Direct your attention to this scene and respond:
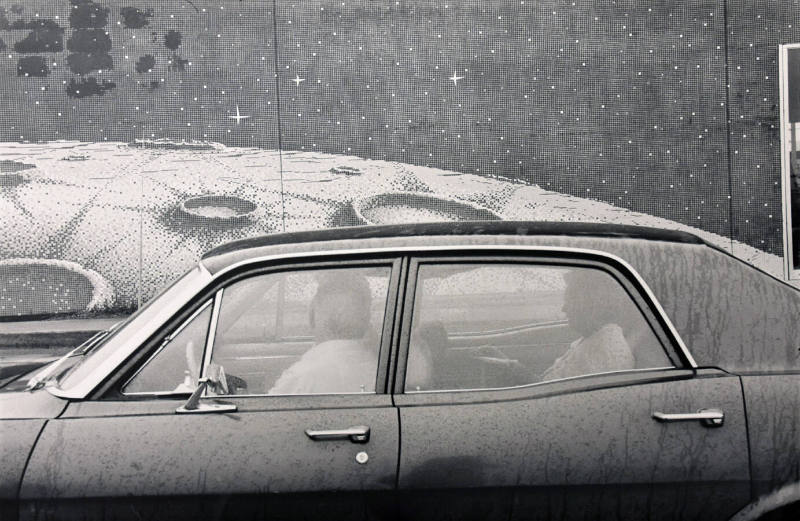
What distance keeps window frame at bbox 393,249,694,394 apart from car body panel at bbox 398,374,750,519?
7 centimetres

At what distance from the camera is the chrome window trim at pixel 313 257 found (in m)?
2.50

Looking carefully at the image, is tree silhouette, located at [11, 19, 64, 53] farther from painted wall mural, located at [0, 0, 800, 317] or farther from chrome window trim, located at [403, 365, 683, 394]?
chrome window trim, located at [403, 365, 683, 394]

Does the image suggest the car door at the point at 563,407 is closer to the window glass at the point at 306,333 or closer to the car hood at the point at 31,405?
the window glass at the point at 306,333

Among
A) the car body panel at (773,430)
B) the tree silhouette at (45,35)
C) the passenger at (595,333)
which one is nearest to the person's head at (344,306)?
the passenger at (595,333)

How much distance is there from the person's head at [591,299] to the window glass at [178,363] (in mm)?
1167

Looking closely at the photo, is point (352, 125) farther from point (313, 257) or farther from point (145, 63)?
point (313, 257)

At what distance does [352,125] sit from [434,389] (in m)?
7.42

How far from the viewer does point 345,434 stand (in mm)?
2346

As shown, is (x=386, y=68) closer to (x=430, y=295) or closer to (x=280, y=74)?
(x=280, y=74)

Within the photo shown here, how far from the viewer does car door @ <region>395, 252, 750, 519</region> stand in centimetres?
232

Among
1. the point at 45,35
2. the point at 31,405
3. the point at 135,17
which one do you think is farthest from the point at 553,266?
the point at 45,35

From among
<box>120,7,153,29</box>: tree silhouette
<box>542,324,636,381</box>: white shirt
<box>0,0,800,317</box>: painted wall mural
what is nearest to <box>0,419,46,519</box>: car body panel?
<box>542,324,636,381</box>: white shirt

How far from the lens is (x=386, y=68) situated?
961 cm

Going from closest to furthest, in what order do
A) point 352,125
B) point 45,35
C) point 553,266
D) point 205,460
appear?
point 205,460
point 553,266
point 45,35
point 352,125
